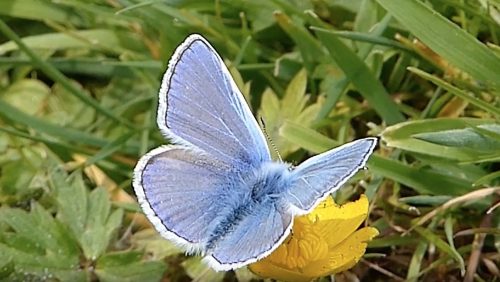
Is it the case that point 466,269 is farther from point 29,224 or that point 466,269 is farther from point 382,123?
point 29,224

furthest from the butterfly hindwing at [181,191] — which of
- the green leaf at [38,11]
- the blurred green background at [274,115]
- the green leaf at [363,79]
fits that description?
the green leaf at [38,11]

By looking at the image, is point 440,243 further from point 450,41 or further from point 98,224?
point 98,224

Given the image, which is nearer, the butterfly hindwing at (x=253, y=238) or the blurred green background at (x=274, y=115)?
the butterfly hindwing at (x=253, y=238)

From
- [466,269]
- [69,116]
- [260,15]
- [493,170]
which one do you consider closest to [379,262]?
[466,269]

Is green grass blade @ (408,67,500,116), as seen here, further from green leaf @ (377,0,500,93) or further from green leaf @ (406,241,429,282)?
green leaf @ (406,241,429,282)

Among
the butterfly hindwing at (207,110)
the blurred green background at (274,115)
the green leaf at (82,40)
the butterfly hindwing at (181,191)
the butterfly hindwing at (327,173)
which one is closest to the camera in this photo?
the butterfly hindwing at (327,173)

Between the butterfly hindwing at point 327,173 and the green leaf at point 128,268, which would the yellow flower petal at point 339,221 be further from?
the green leaf at point 128,268

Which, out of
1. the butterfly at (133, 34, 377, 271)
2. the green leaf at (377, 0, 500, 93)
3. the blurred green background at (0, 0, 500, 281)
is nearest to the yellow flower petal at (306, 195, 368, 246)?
the butterfly at (133, 34, 377, 271)
